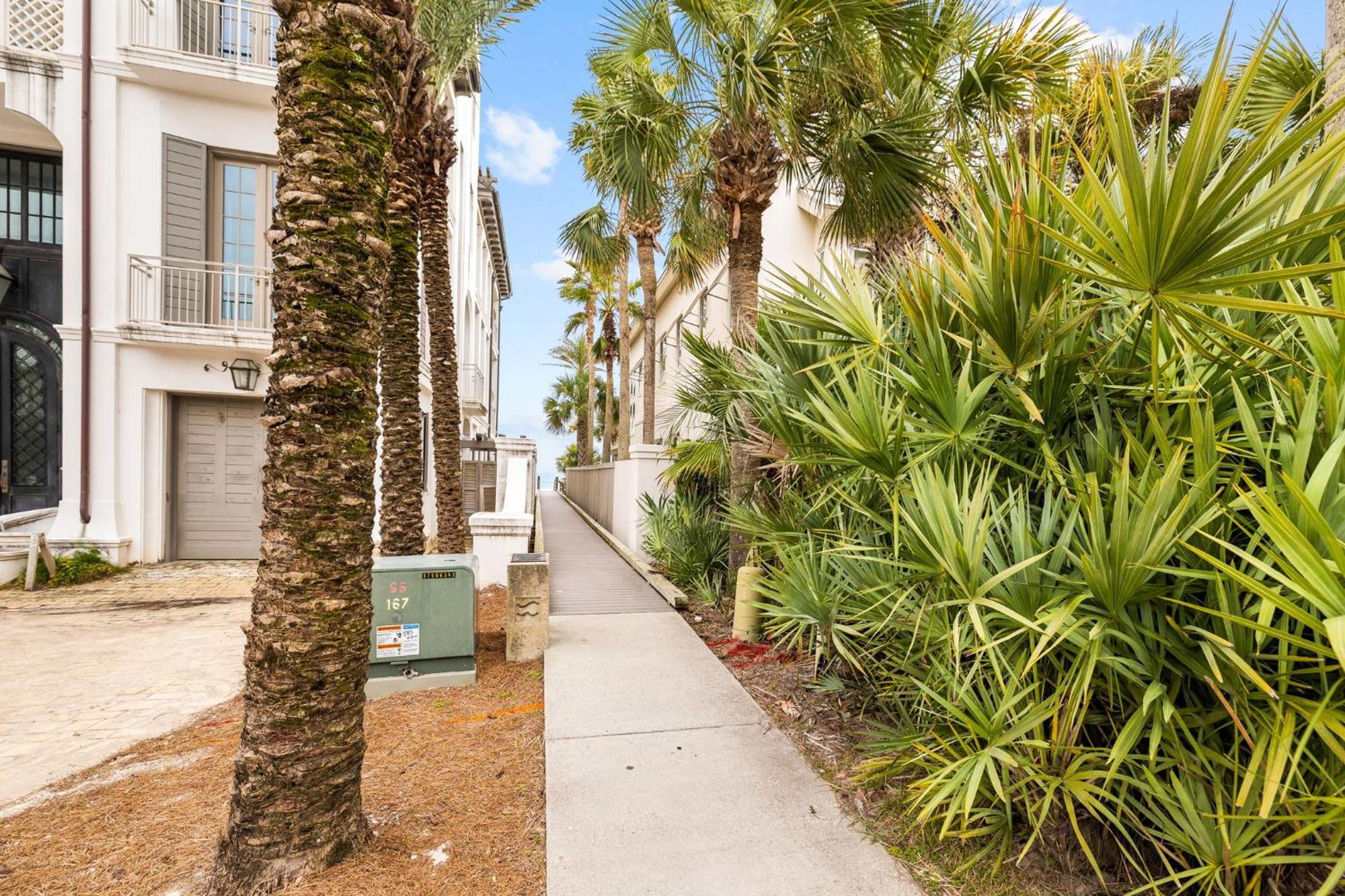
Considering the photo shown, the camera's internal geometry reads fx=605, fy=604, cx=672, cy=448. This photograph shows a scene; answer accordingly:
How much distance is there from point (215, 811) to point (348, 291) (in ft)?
9.18

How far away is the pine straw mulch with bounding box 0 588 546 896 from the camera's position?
260cm

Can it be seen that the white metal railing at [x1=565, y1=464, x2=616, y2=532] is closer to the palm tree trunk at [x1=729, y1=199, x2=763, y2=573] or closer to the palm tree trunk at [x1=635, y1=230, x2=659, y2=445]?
the palm tree trunk at [x1=635, y1=230, x2=659, y2=445]

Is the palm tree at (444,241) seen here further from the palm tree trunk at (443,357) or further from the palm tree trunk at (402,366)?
the palm tree trunk at (402,366)

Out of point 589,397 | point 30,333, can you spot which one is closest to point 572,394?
point 589,397

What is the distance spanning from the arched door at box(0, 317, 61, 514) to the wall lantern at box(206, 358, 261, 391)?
132 inches

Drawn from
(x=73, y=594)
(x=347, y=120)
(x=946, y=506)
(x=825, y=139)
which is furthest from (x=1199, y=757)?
(x=73, y=594)

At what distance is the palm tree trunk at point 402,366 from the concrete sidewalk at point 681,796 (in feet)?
9.64

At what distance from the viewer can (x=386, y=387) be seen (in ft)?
22.4

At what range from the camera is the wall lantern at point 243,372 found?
1018 cm

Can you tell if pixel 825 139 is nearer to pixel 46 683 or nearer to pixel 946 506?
pixel 946 506

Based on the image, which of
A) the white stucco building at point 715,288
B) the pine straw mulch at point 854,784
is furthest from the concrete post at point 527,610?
the white stucco building at point 715,288

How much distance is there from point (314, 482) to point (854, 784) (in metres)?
3.13

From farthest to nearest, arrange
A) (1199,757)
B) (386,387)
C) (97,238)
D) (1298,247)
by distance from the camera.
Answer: (97,238) → (386,387) → (1298,247) → (1199,757)

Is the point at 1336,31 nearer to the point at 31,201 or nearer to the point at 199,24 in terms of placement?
the point at 199,24
